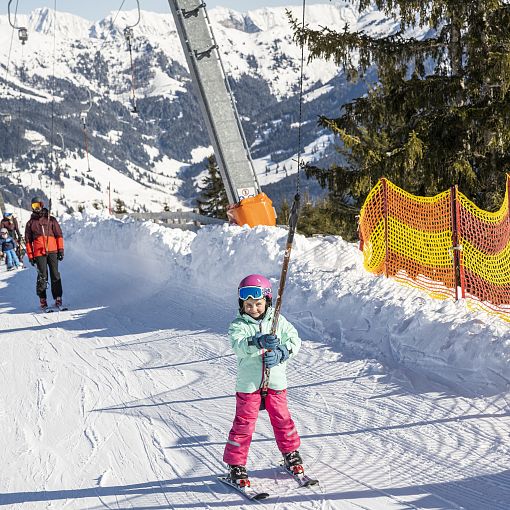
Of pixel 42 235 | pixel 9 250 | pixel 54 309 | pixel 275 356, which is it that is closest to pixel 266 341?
pixel 275 356

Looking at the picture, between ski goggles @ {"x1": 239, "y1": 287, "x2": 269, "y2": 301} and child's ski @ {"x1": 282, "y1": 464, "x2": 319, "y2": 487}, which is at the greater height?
ski goggles @ {"x1": 239, "y1": 287, "x2": 269, "y2": 301}

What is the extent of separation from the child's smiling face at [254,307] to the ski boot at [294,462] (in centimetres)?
102

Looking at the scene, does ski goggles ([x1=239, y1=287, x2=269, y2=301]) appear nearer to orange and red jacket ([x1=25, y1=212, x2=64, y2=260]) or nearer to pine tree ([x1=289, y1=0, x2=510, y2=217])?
pine tree ([x1=289, y1=0, x2=510, y2=217])

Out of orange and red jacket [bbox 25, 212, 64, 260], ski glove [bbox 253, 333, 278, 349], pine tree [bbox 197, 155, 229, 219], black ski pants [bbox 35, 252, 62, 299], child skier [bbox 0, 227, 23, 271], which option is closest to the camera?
ski glove [bbox 253, 333, 278, 349]

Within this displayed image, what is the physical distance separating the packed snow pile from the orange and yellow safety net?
57 centimetres

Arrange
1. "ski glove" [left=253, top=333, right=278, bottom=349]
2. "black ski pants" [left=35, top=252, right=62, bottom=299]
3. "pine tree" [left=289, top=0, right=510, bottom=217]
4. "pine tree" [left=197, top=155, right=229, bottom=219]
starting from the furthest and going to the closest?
"pine tree" [left=197, top=155, right=229, bottom=219] < "black ski pants" [left=35, top=252, right=62, bottom=299] < "pine tree" [left=289, top=0, right=510, bottom=217] < "ski glove" [left=253, top=333, right=278, bottom=349]

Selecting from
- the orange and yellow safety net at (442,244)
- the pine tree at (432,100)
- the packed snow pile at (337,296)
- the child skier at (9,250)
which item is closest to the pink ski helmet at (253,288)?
the packed snow pile at (337,296)

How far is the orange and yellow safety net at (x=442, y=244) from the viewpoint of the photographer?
9602 mm

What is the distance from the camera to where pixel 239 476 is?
199 inches

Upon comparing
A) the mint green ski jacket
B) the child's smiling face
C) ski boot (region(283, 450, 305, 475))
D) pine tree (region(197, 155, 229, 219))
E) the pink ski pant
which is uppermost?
the child's smiling face

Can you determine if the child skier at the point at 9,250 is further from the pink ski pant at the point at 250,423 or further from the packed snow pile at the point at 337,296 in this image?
the pink ski pant at the point at 250,423

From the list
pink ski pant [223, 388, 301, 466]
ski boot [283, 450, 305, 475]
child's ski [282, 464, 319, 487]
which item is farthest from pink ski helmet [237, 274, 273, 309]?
child's ski [282, 464, 319, 487]

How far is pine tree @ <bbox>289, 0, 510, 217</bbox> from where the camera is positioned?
12164 millimetres

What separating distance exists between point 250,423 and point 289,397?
198cm
